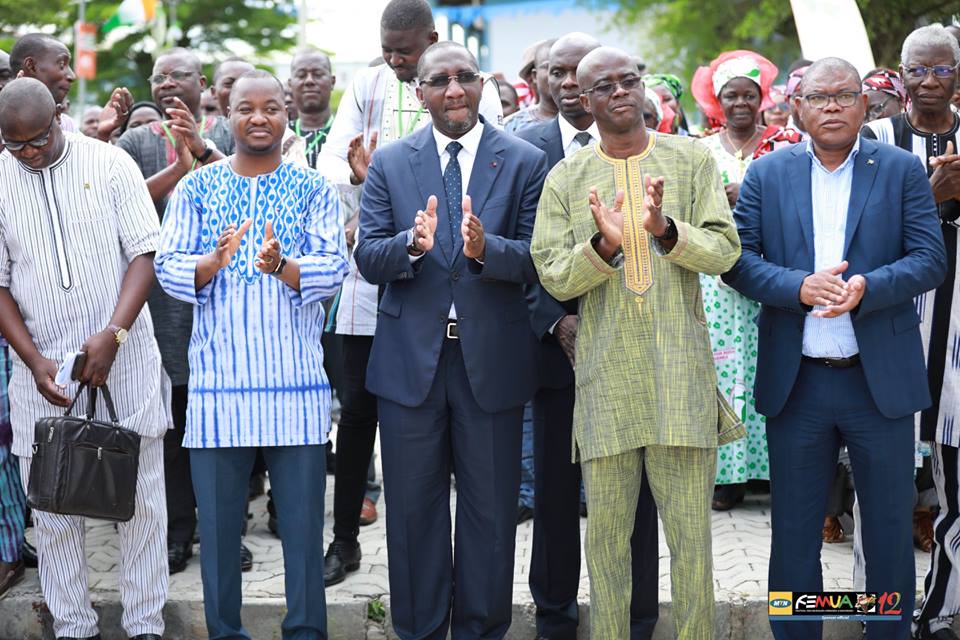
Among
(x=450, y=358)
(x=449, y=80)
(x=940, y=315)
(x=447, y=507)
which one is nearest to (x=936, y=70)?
(x=940, y=315)

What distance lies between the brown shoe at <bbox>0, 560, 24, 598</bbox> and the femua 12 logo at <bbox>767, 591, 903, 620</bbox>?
362 cm

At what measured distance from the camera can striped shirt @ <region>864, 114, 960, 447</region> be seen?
511 cm

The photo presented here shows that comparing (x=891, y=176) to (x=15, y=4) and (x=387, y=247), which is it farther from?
(x=15, y=4)

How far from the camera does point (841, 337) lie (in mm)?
4633

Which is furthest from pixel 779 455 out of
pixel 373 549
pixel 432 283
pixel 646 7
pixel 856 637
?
pixel 646 7

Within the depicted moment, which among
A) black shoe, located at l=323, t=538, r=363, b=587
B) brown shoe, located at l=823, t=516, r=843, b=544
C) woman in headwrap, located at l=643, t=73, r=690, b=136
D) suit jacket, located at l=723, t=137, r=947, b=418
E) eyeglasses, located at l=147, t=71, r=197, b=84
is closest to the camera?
suit jacket, located at l=723, t=137, r=947, b=418

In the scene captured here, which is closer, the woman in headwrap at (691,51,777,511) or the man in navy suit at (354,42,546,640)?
the man in navy suit at (354,42,546,640)

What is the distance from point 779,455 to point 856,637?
1.12 meters

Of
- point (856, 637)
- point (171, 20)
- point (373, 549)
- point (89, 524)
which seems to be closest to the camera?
point (856, 637)

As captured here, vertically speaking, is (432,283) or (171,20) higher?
(171,20)

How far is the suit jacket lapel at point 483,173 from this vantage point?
15.6ft

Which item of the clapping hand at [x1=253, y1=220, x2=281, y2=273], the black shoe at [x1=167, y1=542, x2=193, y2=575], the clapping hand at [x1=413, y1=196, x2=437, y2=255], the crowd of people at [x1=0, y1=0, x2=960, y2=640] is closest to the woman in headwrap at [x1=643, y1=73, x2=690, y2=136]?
the crowd of people at [x1=0, y1=0, x2=960, y2=640]

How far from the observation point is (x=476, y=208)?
15.7ft

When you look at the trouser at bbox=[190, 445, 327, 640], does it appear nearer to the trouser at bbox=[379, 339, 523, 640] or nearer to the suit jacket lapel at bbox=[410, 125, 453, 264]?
the trouser at bbox=[379, 339, 523, 640]
